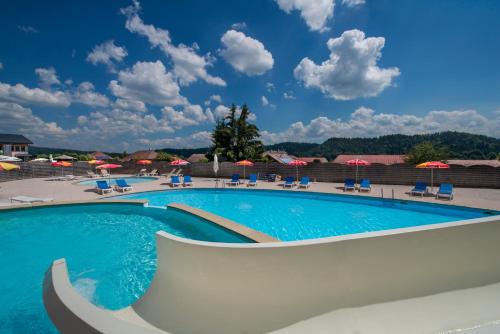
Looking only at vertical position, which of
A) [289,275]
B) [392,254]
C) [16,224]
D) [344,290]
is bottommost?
[16,224]

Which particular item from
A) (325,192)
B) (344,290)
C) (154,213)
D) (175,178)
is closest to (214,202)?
(154,213)

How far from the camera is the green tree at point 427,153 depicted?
33.2m

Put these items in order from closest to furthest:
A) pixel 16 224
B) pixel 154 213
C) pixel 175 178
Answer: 1. pixel 16 224
2. pixel 154 213
3. pixel 175 178

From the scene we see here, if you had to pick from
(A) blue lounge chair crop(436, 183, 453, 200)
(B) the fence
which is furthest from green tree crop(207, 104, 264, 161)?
(A) blue lounge chair crop(436, 183, 453, 200)

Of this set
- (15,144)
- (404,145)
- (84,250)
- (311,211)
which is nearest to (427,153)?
(311,211)

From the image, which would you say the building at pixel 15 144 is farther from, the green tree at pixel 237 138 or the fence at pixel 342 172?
the green tree at pixel 237 138

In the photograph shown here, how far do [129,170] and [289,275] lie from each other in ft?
95.1

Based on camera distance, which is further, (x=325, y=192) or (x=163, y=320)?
(x=325, y=192)

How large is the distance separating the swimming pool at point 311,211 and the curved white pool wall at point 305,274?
4392mm

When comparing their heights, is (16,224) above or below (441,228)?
below

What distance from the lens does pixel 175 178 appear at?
51.9 feet

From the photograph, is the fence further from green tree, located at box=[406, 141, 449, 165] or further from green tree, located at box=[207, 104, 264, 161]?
green tree, located at box=[406, 141, 449, 165]

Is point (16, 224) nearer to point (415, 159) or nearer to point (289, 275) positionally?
point (289, 275)

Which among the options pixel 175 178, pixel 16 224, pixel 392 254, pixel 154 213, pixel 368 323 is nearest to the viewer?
pixel 368 323
